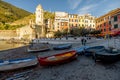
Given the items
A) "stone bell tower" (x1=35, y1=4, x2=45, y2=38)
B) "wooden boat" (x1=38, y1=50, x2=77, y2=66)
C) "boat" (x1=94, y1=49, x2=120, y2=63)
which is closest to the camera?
"boat" (x1=94, y1=49, x2=120, y2=63)

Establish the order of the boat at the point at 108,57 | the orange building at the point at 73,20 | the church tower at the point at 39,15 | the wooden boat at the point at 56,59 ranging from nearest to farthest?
1. the boat at the point at 108,57
2. the wooden boat at the point at 56,59
3. the orange building at the point at 73,20
4. the church tower at the point at 39,15

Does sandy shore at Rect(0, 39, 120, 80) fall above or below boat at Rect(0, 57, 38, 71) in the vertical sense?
below

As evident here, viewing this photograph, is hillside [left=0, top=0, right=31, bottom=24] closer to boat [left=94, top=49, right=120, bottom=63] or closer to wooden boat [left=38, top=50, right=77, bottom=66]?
wooden boat [left=38, top=50, right=77, bottom=66]

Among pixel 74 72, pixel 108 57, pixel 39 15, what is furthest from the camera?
pixel 39 15

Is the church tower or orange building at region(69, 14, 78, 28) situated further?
the church tower

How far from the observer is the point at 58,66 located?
15.8 metres

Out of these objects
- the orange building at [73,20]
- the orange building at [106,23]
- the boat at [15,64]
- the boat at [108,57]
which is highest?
the orange building at [73,20]

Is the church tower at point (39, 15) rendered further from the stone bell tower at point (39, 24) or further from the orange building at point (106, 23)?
the orange building at point (106, 23)

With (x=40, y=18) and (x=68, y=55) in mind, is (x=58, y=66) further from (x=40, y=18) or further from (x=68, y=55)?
(x=40, y=18)

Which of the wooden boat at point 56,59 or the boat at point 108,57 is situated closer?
the boat at point 108,57

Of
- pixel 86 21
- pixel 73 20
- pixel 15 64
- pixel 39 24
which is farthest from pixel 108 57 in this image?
pixel 39 24

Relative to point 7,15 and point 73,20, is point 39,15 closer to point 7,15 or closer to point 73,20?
point 73,20

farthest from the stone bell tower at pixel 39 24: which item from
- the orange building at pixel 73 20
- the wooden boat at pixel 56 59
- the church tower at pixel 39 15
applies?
the wooden boat at pixel 56 59

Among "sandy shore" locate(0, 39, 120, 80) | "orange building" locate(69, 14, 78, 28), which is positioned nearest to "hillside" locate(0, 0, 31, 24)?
"orange building" locate(69, 14, 78, 28)
